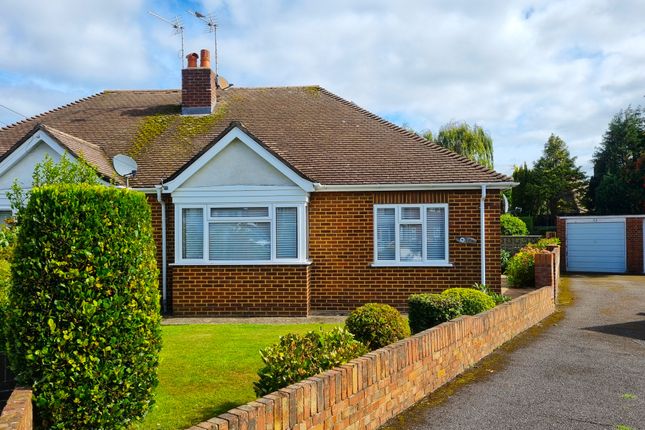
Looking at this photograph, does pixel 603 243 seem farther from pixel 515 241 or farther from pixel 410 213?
pixel 410 213

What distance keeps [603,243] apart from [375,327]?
22417mm

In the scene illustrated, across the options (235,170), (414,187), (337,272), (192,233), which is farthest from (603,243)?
(192,233)

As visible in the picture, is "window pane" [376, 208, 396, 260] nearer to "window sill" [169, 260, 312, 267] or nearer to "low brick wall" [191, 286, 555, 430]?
"window sill" [169, 260, 312, 267]

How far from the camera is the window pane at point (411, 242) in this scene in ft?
44.7

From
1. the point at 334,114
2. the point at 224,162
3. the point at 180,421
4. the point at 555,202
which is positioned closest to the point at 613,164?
the point at 555,202

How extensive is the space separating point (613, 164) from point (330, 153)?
3308cm

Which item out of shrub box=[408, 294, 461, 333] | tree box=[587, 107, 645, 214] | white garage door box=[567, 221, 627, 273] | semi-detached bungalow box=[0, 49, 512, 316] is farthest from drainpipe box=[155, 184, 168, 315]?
tree box=[587, 107, 645, 214]

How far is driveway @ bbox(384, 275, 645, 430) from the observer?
591cm

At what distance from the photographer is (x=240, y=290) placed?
13.4m

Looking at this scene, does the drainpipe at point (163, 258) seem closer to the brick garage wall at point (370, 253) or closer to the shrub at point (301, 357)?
the brick garage wall at point (370, 253)

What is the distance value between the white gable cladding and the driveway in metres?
6.54

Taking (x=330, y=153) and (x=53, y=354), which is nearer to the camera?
(x=53, y=354)

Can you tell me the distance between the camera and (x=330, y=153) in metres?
14.9

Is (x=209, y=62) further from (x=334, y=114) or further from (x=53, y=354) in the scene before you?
(x=53, y=354)
